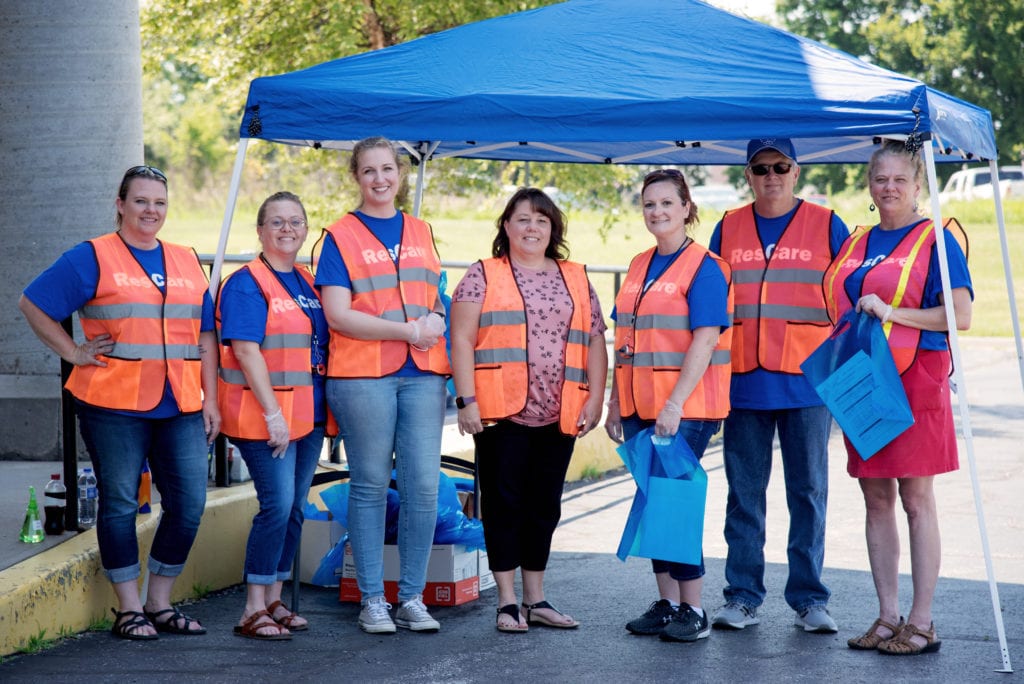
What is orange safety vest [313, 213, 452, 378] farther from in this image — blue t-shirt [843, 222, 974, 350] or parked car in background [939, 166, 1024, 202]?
parked car in background [939, 166, 1024, 202]

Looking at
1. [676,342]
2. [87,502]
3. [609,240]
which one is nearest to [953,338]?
[676,342]

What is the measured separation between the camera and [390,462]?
518 cm

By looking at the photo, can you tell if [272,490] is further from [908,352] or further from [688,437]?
[908,352]

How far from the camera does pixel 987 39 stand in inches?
1622

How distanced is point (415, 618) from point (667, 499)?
1166 millimetres

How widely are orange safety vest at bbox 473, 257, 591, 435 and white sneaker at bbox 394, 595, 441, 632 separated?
0.86 m

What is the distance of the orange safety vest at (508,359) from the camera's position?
509 cm

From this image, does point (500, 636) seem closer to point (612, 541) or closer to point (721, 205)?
point (612, 541)

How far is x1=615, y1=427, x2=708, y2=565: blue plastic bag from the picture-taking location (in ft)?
16.3

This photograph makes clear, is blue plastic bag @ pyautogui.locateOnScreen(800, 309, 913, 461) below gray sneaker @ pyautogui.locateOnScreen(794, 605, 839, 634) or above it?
above

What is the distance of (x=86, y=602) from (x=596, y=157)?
11.3 ft

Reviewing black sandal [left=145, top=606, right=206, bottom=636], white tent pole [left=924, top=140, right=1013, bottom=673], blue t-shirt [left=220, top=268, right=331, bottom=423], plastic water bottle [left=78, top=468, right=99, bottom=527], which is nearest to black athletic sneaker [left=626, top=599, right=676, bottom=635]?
white tent pole [left=924, top=140, right=1013, bottom=673]

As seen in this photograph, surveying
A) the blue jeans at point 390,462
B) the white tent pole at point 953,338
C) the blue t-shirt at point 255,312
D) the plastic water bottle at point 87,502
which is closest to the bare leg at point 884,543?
the white tent pole at point 953,338

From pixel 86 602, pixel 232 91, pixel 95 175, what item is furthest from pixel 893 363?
pixel 232 91
